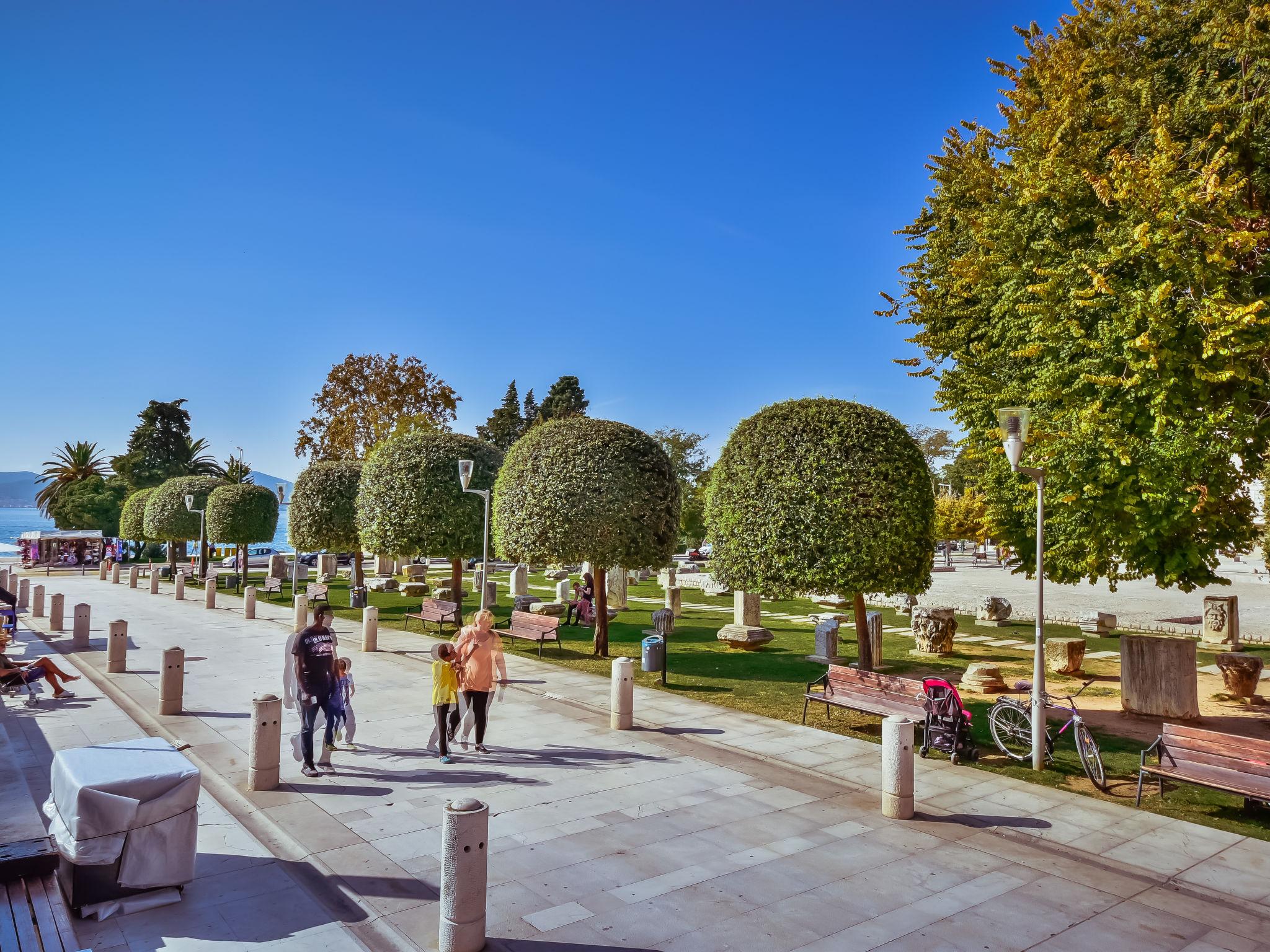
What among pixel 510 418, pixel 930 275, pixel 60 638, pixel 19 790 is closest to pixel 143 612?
pixel 60 638

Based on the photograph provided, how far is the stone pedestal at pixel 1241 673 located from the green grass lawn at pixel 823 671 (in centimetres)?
→ 189

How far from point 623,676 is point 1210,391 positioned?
9.36 metres

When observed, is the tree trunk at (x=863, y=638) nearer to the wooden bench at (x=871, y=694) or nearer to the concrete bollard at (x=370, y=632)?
the wooden bench at (x=871, y=694)

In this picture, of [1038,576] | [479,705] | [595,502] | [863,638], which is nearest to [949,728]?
[1038,576]

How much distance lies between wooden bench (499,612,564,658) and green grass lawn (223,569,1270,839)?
1.50 feet

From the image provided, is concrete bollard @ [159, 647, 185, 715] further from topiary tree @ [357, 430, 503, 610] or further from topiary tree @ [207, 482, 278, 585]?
topiary tree @ [207, 482, 278, 585]

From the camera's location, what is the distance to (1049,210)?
12492mm

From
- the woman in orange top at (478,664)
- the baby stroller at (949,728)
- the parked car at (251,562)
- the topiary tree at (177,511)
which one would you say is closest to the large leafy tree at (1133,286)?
the baby stroller at (949,728)

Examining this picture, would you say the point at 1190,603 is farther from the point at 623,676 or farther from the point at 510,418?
the point at 510,418

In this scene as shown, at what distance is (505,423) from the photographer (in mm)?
74625

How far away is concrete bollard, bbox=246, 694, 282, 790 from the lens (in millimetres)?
8867

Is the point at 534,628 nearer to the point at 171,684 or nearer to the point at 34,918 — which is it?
the point at 171,684

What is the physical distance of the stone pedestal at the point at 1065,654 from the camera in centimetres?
1752

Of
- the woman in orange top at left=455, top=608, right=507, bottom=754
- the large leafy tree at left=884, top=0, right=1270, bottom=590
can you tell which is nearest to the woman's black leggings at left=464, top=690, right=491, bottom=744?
the woman in orange top at left=455, top=608, right=507, bottom=754
